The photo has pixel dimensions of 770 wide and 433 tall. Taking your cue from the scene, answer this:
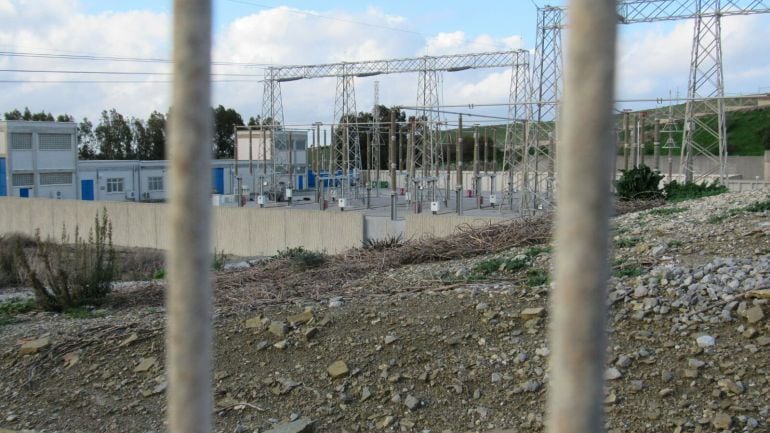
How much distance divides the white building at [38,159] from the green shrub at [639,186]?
104 feet

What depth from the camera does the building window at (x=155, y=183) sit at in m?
46.2

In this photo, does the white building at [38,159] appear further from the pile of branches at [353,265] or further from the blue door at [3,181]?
the pile of branches at [353,265]

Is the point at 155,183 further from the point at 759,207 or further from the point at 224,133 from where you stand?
the point at 759,207

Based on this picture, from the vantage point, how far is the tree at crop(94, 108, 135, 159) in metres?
65.8

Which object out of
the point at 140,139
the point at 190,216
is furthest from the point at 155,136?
the point at 190,216

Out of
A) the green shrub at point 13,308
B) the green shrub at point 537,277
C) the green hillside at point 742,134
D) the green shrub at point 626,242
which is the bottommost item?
the green shrub at point 13,308

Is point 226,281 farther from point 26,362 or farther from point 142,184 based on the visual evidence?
point 142,184

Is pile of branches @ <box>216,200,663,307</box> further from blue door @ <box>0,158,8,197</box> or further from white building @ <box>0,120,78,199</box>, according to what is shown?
blue door @ <box>0,158,8,197</box>

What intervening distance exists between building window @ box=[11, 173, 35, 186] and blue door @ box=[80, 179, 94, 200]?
2.86 meters

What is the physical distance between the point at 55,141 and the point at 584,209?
43.3 m

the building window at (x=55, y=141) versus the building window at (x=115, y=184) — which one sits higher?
the building window at (x=55, y=141)

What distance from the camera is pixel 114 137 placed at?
6606cm

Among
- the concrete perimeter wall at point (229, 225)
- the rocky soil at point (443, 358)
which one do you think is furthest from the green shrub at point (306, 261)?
the concrete perimeter wall at point (229, 225)

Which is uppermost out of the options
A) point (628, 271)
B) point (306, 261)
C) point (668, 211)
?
point (668, 211)
